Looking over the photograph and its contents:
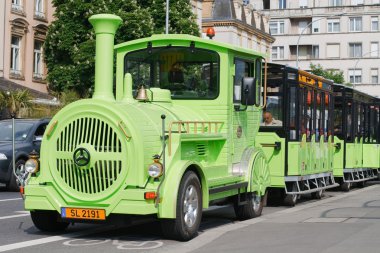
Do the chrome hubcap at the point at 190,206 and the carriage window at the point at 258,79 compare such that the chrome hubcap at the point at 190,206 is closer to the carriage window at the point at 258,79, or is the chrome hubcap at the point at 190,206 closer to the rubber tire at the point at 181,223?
the rubber tire at the point at 181,223

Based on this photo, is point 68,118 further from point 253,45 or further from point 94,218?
point 253,45

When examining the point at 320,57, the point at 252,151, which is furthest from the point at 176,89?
the point at 320,57

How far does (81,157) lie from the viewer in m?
9.79

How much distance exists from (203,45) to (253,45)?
61370 millimetres

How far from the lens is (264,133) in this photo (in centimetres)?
1591

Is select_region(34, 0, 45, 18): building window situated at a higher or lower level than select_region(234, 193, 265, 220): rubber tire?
higher

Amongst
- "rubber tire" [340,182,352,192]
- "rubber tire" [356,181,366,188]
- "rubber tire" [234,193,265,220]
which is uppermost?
"rubber tire" [234,193,265,220]

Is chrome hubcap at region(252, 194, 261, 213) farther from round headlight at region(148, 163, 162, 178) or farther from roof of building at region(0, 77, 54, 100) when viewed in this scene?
roof of building at region(0, 77, 54, 100)

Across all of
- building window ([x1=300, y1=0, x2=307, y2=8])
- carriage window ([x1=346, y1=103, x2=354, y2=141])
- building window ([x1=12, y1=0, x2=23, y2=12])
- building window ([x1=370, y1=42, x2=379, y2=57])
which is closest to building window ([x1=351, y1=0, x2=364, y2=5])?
building window ([x1=370, y1=42, x2=379, y2=57])

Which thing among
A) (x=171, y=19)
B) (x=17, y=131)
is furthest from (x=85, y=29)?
(x=17, y=131)

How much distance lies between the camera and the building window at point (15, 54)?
41.5m

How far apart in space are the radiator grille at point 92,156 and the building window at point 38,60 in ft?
114

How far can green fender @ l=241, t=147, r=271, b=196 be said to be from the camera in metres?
12.6

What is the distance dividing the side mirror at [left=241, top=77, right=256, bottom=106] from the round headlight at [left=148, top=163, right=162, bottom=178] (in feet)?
9.78
